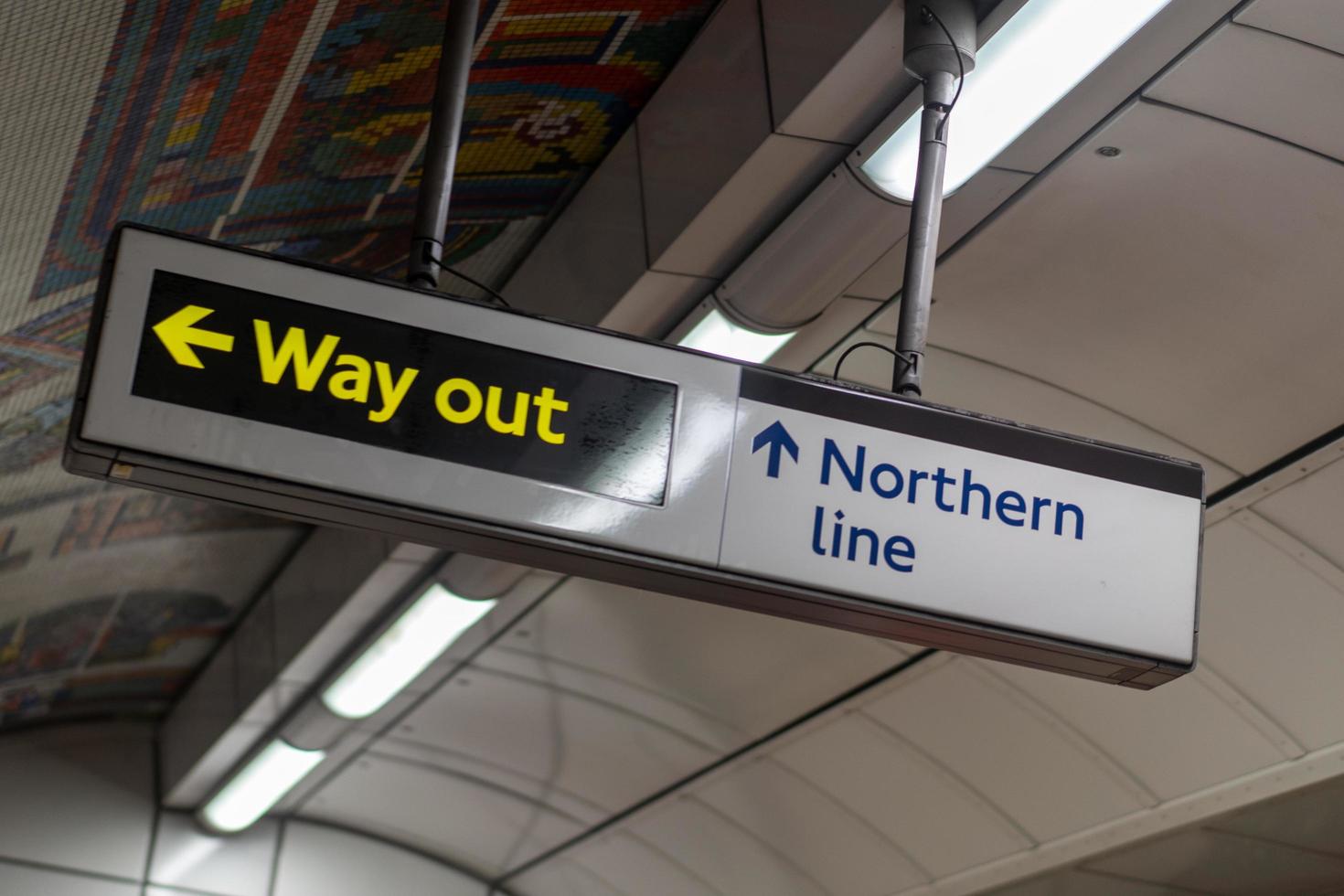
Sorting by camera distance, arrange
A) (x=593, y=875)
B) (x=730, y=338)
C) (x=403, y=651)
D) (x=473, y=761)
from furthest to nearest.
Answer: (x=593, y=875), (x=473, y=761), (x=403, y=651), (x=730, y=338)

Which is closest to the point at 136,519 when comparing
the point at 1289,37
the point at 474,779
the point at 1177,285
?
the point at 474,779

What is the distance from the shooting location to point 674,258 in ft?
15.5

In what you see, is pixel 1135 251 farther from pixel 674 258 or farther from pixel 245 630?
pixel 245 630

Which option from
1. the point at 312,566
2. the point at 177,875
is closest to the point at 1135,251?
the point at 312,566

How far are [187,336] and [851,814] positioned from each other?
621cm

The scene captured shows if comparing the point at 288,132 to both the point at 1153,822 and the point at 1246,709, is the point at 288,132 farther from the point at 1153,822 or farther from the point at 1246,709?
the point at 1153,822

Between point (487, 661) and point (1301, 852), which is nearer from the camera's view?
point (1301, 852)

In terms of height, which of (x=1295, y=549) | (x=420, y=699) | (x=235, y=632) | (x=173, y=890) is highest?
(x=1295, y=549)

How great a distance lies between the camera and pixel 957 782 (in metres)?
7.57

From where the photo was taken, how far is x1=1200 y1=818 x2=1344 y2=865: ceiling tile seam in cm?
656

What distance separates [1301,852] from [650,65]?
4.21 m

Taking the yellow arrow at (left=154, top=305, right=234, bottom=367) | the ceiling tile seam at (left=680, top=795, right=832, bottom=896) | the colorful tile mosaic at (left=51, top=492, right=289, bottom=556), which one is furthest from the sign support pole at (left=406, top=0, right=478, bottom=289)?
the ceiling tile seam at (left=680, top=795, right=832, bottom=896)

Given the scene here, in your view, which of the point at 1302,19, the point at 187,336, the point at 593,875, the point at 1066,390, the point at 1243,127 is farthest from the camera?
the point at 593,875

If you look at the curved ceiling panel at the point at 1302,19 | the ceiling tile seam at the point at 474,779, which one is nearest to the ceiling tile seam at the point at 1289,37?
the curved ceiling panel at the point at 1302,19
